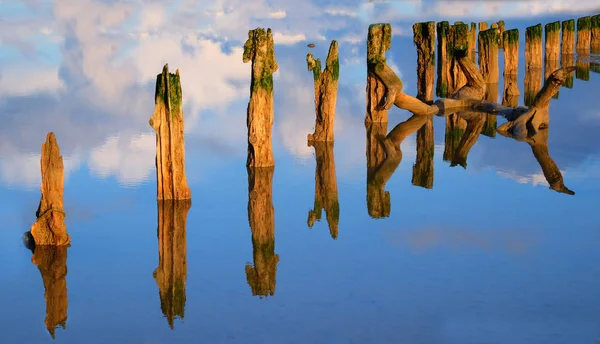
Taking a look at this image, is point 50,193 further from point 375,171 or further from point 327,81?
point 327,81

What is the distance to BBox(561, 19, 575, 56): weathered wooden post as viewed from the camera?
112ft

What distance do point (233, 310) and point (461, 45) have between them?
14.7 metres

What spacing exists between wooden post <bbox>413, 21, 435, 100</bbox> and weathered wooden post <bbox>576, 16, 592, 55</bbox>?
615 inches

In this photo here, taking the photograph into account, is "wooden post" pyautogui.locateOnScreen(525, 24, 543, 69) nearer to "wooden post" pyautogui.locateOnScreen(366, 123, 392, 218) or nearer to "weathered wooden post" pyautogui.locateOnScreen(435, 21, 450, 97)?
"weathered wooden post" pyautogui.locateOnScreen(435, 21, 450, 97)

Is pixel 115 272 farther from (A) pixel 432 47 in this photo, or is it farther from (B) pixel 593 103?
(B) pixel 593 103

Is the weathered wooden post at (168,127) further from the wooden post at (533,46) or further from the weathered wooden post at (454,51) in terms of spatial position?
the wooden post at (533,46)

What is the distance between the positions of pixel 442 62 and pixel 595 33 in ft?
46.8

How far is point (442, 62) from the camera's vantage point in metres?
25.1

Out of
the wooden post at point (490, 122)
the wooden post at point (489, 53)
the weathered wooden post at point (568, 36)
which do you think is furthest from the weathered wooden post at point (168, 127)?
the weathered wooden post at point (568, 36)

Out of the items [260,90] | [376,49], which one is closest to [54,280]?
[260,90]

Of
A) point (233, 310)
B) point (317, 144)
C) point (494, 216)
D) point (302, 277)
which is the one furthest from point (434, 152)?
point (233, 310)

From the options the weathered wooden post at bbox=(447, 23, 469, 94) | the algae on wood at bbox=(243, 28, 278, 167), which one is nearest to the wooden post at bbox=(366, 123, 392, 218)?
the algae on wood at bbox=(243, 28, 278, 167)

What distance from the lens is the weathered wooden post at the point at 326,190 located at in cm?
1266

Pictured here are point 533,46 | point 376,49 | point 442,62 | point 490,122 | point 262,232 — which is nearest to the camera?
point 262,232
